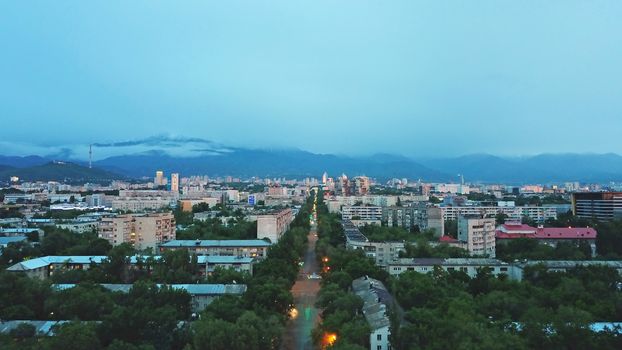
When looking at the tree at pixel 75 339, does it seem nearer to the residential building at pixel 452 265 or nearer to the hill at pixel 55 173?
the residential building at pixel 452 265

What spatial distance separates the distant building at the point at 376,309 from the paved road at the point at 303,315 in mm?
1216

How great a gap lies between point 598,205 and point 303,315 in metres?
24.3

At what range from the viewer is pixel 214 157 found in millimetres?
186125

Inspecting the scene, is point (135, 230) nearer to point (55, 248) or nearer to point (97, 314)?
point (55, 248)

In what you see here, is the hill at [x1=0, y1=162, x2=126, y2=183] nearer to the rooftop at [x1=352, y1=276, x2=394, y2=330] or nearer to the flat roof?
the flat roof

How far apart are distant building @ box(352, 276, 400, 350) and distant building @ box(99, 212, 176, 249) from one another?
11.8 m

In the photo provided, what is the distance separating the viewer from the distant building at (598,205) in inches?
1171

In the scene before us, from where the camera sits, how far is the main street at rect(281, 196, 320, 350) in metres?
10.5

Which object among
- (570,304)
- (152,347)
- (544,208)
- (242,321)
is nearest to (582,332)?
(570,304)

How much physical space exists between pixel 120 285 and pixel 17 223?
18280 mm

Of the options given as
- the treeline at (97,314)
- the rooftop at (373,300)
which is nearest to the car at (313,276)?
the rooftop at (373,300)

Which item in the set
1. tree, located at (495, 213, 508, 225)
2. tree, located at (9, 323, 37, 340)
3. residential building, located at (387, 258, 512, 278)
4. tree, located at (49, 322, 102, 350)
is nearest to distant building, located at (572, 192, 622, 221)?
tree, located at (495, 213, 508, 225)

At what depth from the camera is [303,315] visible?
12.7 metres

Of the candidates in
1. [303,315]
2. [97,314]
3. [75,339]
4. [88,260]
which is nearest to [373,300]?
[303,315]
